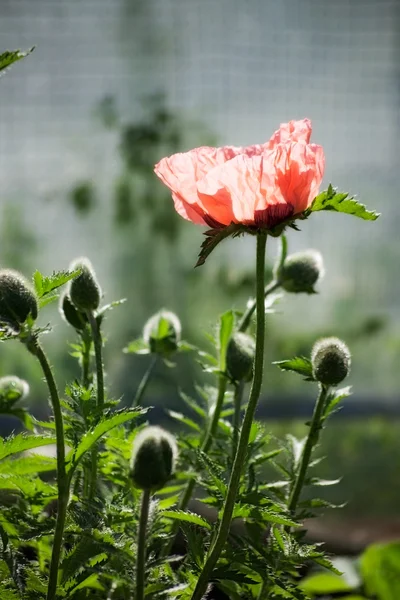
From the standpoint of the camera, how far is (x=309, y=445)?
0.49 metres

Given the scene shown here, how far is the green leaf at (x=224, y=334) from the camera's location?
546 mm

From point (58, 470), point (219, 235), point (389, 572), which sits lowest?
point (389, 572)

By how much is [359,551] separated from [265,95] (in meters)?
0.91

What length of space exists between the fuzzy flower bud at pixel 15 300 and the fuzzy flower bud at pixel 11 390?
147 millimetres

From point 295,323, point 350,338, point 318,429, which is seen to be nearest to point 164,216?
point 295,323

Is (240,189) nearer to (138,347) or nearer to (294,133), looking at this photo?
(294,133)

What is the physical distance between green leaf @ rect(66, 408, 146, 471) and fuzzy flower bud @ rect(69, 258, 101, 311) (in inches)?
4.4

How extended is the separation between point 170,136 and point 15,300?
1.21 m

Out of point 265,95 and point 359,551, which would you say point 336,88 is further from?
point 359,551

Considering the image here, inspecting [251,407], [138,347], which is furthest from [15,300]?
[138,347]

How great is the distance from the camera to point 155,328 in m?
0.60

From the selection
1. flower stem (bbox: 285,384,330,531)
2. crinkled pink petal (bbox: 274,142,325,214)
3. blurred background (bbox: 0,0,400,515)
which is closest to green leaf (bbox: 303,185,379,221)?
crinkled pink petal (bbox: 274,142,325,214)

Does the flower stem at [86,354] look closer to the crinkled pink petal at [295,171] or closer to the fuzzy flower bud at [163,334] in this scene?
the fuzzy flower bud at [163,334]

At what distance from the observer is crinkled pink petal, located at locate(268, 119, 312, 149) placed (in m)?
0.41
